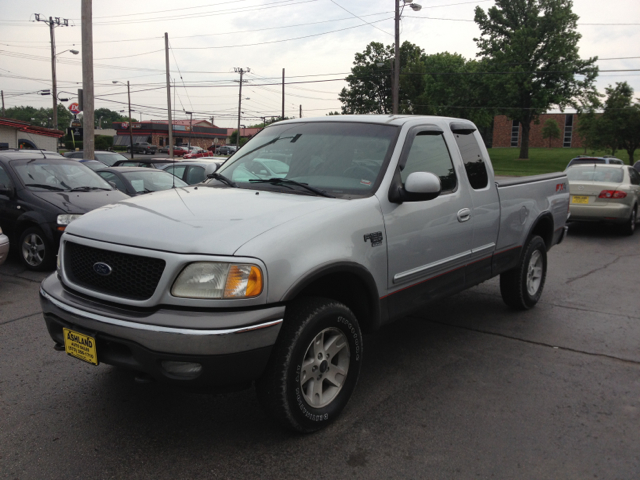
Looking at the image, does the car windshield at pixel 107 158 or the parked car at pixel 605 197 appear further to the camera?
the car windshield at pixel 107 158

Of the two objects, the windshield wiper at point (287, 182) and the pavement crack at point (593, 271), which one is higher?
the windshield wiper at point (287, 182)

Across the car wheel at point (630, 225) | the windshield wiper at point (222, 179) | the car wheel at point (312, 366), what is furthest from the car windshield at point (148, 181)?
the car wheel at point (630, 225)

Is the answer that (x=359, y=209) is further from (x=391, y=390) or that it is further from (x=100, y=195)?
(x=100, y=195)

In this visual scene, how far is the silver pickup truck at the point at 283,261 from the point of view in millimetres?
2764

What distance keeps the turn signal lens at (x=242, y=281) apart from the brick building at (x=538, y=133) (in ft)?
268

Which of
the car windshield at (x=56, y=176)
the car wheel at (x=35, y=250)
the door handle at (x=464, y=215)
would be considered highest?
the car windshield at (x=56, y=176)

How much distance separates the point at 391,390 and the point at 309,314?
48.8 inches

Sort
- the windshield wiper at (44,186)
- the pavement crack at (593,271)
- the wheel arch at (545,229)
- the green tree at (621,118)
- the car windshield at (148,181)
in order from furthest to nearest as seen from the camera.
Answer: the green tree at (621,118) < the car windshield at (148,181) < the windshield wiper at (44,186) < the pavement crack at (593,271) < the wheel arch at (545,229)

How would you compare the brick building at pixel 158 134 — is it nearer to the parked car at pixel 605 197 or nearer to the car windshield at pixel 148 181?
the car windshield at pixel 148 181

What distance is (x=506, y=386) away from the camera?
402 centimetres

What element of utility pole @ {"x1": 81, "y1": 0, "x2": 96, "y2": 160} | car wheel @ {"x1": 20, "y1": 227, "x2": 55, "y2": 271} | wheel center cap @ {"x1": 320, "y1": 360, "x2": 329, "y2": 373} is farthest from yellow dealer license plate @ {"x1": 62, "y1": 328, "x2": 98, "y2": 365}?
utility pole @ {"x1": 81, "y1": 0, "x2": 96, "y2": 160}

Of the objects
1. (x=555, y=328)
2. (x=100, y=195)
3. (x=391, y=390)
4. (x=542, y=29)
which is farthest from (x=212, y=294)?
(x=542, y=29)

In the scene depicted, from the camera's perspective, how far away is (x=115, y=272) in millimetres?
2990

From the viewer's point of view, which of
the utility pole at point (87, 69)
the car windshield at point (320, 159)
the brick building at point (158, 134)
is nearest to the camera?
the car windshield at point (320, 159)
